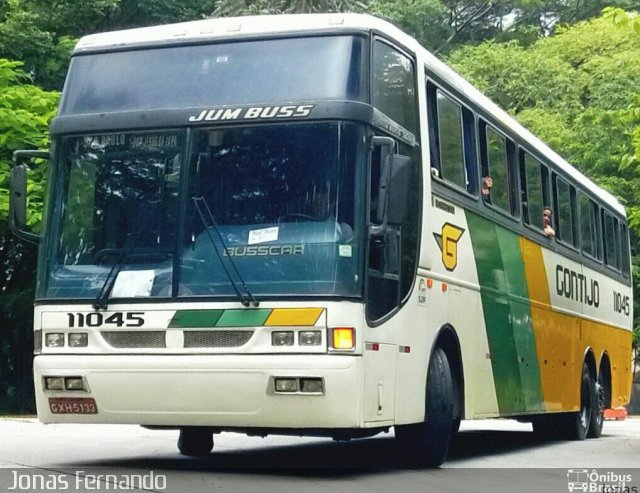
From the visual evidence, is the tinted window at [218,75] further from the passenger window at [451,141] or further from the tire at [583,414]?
the tire at [583,414]


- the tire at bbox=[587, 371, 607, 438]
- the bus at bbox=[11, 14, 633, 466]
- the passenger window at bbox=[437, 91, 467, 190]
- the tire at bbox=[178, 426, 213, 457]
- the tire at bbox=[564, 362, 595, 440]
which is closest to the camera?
the bus at bbox=[11, 14, 633, 466]

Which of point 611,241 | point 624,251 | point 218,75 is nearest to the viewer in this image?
point 218,75

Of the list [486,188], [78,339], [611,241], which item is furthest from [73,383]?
[611,241]

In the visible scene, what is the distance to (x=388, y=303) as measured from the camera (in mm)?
11008

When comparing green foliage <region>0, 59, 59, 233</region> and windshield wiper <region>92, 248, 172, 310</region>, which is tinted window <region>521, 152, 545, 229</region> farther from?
green foliage <region>0, 59, 59, 233</region>

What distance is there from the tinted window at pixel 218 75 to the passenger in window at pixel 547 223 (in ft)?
21.7

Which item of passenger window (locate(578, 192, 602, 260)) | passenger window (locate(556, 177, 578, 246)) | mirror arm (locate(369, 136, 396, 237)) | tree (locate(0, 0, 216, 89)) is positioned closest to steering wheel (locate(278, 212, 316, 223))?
mirror arm (locate(369, 136, 396, 237))

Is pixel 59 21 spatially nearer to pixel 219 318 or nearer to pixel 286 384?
pixel 219 318

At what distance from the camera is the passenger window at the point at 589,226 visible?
1977cm

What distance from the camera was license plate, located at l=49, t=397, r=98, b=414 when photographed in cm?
1080

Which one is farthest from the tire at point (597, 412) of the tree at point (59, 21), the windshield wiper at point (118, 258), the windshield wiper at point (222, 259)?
the tree at point (59, 21)

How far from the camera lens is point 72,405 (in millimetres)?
10867

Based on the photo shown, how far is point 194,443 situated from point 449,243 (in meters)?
3.08

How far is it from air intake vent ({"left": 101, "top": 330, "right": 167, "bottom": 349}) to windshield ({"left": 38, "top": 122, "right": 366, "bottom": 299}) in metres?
0.30
